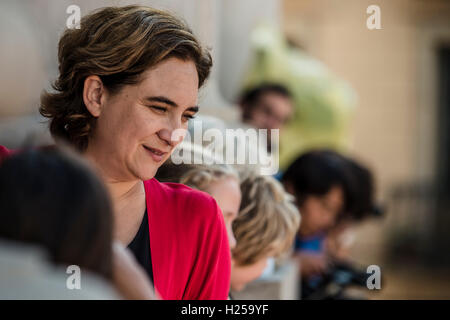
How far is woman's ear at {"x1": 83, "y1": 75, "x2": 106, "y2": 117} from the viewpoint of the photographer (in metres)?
1.86

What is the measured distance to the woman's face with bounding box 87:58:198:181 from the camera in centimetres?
182

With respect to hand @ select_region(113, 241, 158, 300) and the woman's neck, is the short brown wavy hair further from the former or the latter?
hand @ select_region(113, 241, 158, 300)

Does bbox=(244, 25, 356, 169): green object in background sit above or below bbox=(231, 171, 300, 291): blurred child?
above

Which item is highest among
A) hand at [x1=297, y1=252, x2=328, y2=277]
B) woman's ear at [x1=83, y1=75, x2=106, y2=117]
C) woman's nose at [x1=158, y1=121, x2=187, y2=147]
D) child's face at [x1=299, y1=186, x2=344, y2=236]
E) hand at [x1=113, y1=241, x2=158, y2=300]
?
woman's ear at [x1=83, y1=75, x2=106, y2=117]

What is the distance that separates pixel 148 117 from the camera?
1818mm

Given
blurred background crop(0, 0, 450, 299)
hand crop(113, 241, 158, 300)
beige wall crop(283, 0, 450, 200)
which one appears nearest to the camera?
hand crop(113, 241, 158, 300)

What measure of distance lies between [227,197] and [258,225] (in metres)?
0.21

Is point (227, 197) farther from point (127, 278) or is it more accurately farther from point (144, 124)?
point (127, 278)

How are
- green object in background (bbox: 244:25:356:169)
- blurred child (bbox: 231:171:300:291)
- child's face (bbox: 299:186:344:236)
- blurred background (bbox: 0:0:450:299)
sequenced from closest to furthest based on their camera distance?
blurred child (bbox: 231:171:300:291) < child's face (bbox: 299:186:344:236) < green object in background (bbox: 244:25:356:169) < blurred background (bbox: 0:0:450:299)

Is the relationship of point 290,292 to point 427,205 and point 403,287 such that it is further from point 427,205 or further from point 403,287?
point 427,205

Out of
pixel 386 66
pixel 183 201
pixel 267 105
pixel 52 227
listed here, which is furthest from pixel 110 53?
pixel 386 66

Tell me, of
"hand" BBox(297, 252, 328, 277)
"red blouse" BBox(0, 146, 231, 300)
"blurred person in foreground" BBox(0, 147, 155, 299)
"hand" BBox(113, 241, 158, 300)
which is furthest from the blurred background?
"blurred person in foreground" BBox(0, 147, 155, 299)

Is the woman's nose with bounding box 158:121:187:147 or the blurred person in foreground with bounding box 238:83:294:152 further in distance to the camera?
the blurred person in foreground with bounding box 238:83:294:152
